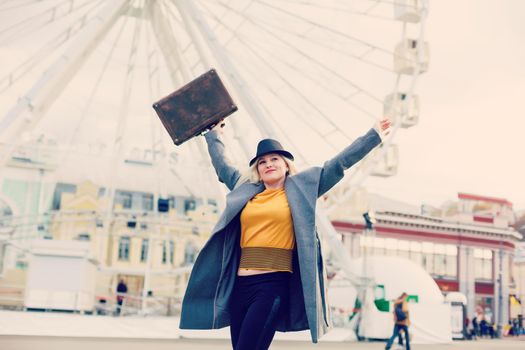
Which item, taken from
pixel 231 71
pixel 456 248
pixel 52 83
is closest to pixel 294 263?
pixel 52 83

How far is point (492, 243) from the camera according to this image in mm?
49438

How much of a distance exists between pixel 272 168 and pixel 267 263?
0.60m

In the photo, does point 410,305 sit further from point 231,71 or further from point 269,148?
point 269,148

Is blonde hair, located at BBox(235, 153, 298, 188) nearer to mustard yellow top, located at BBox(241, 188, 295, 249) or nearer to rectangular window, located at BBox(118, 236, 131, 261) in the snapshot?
mustard yellow top, located at BBox(241, 188, 295, 249)

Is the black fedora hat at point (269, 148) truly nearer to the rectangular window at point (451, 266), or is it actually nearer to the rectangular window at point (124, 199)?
the rectangular window at point (124, 199)

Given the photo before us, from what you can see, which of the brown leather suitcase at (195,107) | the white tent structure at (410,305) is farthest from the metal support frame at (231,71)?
the brown leather suitcase at (195,107)

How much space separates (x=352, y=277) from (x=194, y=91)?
14660mm

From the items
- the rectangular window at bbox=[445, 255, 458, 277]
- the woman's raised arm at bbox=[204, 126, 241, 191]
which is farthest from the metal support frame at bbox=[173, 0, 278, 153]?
the rectangular window at bbox=[445, 255, 458, 277]

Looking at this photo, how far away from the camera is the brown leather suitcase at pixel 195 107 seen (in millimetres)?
5086

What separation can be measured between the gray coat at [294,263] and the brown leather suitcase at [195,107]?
1000mm

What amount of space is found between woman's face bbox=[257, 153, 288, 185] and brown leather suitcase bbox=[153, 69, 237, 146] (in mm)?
909

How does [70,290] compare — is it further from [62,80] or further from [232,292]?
[232,292]

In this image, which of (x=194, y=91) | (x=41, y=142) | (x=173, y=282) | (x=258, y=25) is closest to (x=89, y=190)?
(x=41, y=142)

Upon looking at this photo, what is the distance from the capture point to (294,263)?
402 cm
